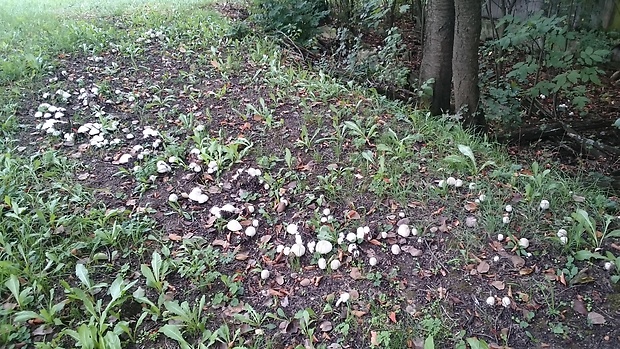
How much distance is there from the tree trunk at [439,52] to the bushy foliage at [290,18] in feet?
6.76

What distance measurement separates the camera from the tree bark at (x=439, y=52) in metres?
4.65

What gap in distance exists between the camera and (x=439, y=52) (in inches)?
190

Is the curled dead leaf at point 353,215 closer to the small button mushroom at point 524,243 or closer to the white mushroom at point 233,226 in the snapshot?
the white mushroom at point 233,226

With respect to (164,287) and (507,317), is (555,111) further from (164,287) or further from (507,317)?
(164,287)

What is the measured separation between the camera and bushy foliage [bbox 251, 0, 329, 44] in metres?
6.44

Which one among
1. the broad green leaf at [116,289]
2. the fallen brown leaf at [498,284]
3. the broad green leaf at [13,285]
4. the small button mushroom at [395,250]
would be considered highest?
the broad green leaf at [13,285]

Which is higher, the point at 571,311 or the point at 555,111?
the point at 571,311

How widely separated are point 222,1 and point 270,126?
552 centimetres

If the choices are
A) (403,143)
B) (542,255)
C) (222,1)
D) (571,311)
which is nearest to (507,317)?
(571,311)

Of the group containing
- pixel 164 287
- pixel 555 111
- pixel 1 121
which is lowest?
pixel 555 111

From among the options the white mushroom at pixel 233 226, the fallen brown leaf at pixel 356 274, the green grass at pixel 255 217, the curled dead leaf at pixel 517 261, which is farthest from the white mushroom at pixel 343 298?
the curled dead leaf at pixel 517 261

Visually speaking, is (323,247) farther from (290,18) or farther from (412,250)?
(290,18)

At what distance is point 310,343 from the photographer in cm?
227

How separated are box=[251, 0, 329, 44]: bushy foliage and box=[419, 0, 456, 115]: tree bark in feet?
6.76
